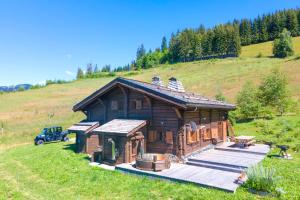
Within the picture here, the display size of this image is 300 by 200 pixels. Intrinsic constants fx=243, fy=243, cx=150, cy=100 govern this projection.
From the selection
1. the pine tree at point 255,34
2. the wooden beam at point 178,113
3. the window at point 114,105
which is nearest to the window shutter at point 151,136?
the wooden beam at point 178,113

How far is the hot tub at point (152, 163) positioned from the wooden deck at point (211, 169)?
0.29 m

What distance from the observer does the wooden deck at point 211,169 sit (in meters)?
11.1

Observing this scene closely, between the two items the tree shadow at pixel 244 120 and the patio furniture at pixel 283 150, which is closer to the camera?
the patio furniture at pixel 283 150

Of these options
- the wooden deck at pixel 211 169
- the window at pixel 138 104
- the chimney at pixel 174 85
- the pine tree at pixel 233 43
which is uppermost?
the pine tree at pixel 233 43

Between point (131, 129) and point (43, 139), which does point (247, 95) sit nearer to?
point (131, 129)

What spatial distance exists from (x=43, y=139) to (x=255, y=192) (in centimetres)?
2290

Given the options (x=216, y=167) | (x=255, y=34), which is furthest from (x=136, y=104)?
(x=255, y=34)

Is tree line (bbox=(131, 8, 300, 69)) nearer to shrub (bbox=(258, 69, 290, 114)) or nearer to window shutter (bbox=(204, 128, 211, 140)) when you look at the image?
shrub (bbox=(258, 69, 290, 114))

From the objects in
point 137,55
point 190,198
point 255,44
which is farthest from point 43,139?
point 137,55

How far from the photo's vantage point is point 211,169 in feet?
43.9

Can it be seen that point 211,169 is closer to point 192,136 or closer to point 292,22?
point 192,136

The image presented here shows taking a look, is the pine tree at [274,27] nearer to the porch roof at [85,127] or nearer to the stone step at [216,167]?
the porch roof at [85,127]

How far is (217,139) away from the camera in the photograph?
19953 millimetres

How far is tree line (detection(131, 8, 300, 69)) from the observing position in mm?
93750
